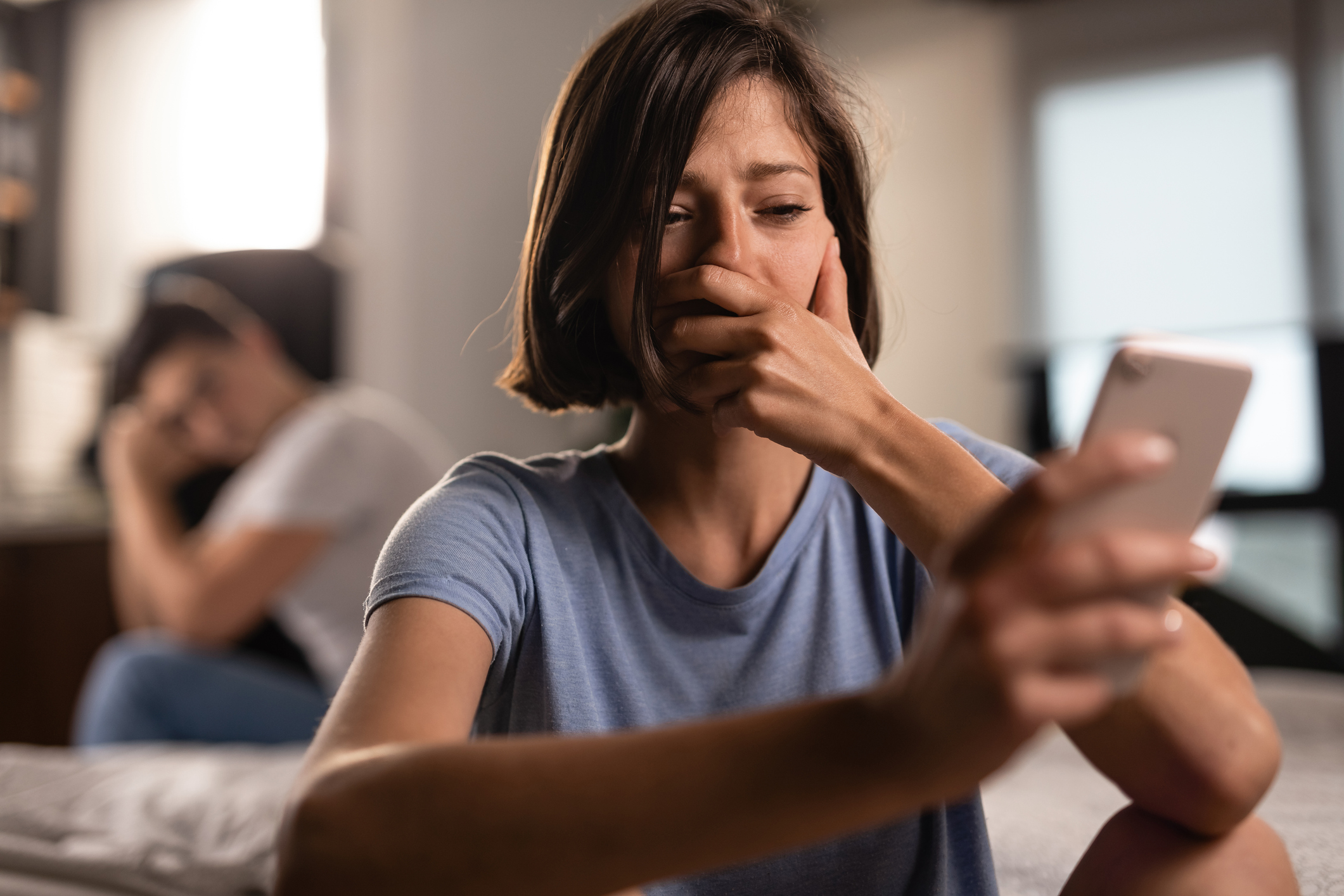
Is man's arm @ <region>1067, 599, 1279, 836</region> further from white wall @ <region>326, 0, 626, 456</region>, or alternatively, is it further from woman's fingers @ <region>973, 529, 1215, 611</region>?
white wall @ <region>326, 0, 626, 456</region>

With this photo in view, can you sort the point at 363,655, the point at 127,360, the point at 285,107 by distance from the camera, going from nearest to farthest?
the point at 363,655
the point at 127,360
the point at 285,107

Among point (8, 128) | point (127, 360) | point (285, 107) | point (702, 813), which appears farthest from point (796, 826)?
point (8, 128)

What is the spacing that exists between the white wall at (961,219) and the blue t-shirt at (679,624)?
248cm

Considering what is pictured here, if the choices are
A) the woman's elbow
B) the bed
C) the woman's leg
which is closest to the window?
the bed

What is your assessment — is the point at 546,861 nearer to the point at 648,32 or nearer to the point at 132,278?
the point at 648,32

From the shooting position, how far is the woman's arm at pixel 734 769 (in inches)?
11.6

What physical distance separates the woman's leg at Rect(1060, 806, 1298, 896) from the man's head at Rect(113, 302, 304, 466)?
5.77 feet

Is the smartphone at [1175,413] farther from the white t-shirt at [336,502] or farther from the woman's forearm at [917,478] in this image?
the white t-shirt at [336,502]

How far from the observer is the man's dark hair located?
188cm

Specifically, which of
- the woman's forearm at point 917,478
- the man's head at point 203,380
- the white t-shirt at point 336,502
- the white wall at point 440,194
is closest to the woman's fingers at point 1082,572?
the woman's forearm at point 917,478

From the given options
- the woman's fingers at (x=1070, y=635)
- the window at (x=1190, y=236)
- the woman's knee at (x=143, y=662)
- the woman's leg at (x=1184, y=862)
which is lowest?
the woman's knee at (x=143, y=662)

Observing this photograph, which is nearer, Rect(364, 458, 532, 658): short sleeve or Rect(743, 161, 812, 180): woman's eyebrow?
Rect(364, 458, 532, 658): short sleeve

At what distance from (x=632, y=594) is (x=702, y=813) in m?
0.33

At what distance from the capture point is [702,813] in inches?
13.7
